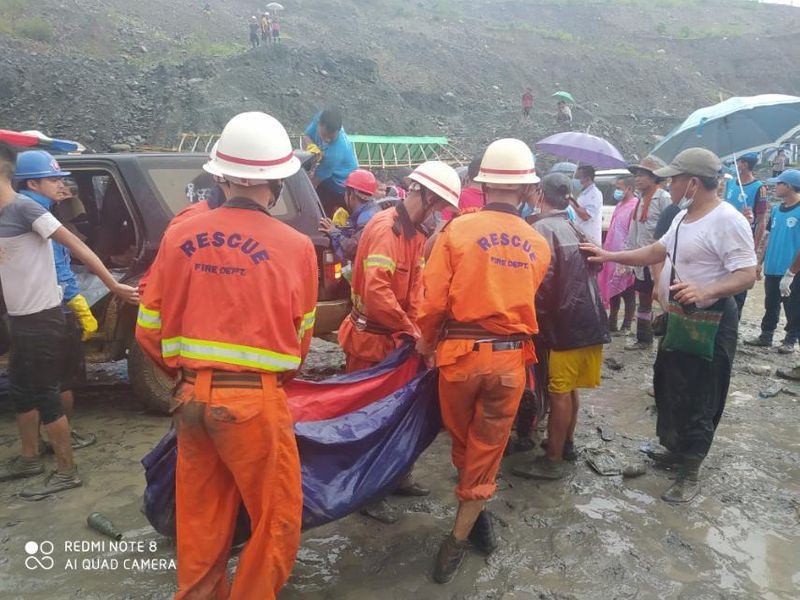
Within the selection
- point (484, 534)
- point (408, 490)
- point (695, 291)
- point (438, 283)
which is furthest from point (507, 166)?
point (408, 490)

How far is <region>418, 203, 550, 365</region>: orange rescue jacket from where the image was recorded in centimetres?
273

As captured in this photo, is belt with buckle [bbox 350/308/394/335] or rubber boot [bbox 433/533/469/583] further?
belt with buckle [bbox 350/308/394/335]

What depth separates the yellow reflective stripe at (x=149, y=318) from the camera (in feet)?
7.12

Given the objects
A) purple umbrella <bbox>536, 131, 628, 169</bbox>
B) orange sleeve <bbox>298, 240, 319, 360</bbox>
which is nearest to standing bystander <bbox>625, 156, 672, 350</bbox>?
purple umbrella <bbox>536, 131, 628, 169</bbox>

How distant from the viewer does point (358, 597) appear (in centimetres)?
267

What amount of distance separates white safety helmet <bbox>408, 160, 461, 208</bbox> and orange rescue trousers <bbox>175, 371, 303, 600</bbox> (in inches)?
60.1

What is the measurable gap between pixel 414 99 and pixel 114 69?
42.8ft

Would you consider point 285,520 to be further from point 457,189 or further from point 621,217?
point 621,217

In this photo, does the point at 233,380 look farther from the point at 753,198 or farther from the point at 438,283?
the point at 753,198

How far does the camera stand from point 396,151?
20.9 meters

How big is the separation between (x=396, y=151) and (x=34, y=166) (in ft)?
58.9

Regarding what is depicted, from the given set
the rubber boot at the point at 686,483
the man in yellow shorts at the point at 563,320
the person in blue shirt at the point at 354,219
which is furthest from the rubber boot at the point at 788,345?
the person in blue shirt at the point at 354,219

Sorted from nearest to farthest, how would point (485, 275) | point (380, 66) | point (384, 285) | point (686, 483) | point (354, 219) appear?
point (485, 275) < point (384, 285) < point (686, 483) < point (354, 219) < point (380, 66)

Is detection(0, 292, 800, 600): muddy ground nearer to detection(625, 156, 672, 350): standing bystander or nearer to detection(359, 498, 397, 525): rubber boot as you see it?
detection(359, 498, 397, 525): rubber boot
